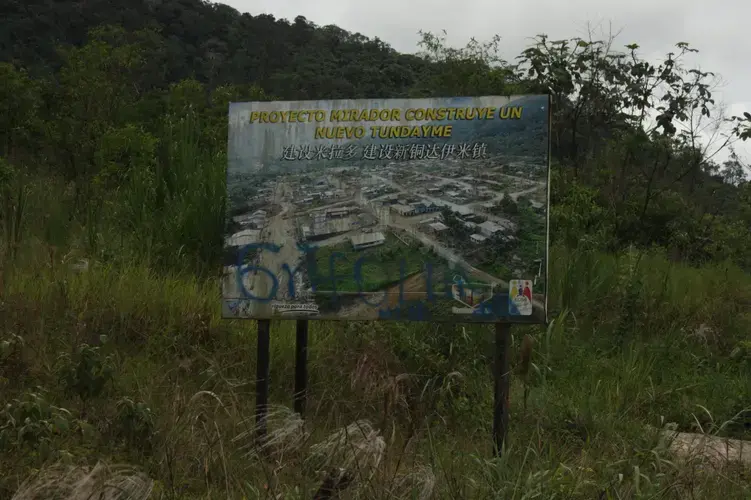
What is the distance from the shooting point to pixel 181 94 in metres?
12.0

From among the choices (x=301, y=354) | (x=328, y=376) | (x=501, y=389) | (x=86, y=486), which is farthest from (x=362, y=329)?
(x=86, y=486)

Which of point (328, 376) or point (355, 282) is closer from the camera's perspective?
point (355, 282)

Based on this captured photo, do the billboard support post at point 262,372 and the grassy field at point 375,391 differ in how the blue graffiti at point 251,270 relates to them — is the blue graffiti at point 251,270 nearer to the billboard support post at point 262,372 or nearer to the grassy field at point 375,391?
the billboard support post at point 262,372

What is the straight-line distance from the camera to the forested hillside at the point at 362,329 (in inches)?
132

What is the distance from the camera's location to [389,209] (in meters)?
4.06

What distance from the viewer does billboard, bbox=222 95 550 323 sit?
12.7 ft

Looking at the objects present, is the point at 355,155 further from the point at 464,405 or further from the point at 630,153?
the point at 630,153

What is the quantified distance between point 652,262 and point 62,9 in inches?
1368

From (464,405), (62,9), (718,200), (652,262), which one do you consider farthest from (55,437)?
(62,9)

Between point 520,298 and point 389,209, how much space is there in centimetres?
82

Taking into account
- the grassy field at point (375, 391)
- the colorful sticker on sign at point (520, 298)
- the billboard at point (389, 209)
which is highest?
the billboard at point (389, 209)

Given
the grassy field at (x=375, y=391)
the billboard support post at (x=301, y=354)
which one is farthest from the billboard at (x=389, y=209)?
the grassy field at (x=375, y=391)

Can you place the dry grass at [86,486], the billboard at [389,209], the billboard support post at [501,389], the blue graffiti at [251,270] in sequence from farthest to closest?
the blue graffiti at [251,270] < the billboard at [389,209] < the billboard support post at [501,389] < the dry grass at [86,486]

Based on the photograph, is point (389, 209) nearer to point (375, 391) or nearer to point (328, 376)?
point (375, 391)
